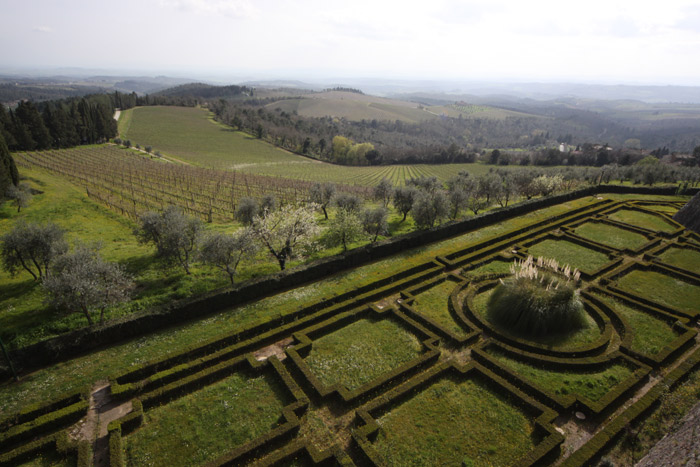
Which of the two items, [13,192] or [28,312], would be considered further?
[13,192]

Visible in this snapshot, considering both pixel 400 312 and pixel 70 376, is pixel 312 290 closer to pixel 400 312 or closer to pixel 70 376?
pixel 400 312

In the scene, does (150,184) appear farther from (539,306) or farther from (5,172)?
(539,306)

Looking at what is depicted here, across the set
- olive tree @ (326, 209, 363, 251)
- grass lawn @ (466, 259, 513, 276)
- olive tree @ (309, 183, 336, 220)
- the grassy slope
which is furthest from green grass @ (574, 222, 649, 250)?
olive tree @ (309, 183, 336, 220)

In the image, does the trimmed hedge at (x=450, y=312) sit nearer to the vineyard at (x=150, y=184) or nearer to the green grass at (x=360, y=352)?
the green grass at (x=360, y=352)

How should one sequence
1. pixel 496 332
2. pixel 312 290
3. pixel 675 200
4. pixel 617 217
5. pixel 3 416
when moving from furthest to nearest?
pixel 675 200 → pixel 617 217 → pixel 312 290 → pixel 496 332 → pixel 3 416

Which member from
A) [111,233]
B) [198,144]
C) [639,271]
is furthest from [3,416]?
[198,144]

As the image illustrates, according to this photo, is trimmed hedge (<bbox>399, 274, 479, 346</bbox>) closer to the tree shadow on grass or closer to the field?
the tree shadow on grass
